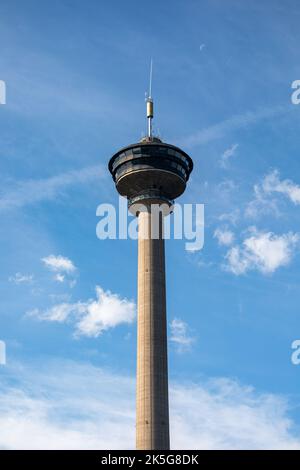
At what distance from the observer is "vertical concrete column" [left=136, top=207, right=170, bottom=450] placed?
100 meters

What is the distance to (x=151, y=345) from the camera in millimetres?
105625

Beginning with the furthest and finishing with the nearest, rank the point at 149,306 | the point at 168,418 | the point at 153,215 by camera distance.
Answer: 1. the point at 153,215
2. the point at 149,306
3. the point at 168,418

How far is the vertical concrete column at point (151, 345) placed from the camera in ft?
328

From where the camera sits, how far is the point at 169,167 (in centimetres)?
11881
